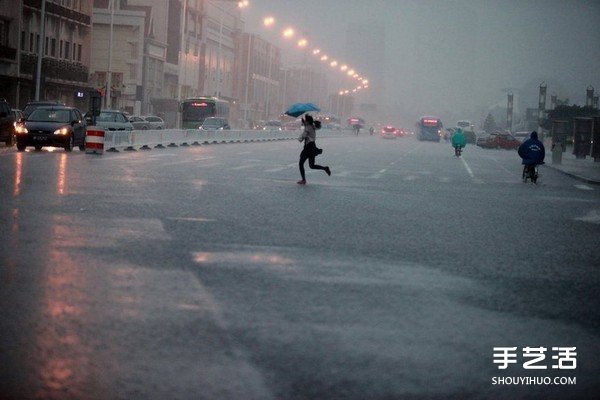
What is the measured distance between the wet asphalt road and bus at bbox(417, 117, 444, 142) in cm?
10331

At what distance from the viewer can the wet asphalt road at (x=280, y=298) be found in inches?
229

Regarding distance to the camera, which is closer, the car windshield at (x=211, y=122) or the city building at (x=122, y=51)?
the car windshield at (x=211, y=122)

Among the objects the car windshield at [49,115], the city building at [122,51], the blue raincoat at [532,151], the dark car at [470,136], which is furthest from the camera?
the dark car at [470,136]

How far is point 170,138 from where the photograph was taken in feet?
169

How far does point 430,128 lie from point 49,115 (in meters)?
87.5

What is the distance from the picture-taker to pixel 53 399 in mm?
5219

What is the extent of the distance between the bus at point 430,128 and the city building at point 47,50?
163ft

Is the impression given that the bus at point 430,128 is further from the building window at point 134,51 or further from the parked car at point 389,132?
the building window at point 134,51

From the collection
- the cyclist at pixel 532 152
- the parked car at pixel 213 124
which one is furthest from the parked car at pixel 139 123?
the cyclist at pixel 532 152

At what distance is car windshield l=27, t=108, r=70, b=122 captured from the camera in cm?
3725

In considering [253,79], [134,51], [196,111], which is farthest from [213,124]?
[253,79]

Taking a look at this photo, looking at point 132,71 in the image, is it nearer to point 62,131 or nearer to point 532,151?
point 62,131

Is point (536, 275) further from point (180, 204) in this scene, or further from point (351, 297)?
point (180, 204)

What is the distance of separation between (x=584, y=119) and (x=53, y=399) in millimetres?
60937
